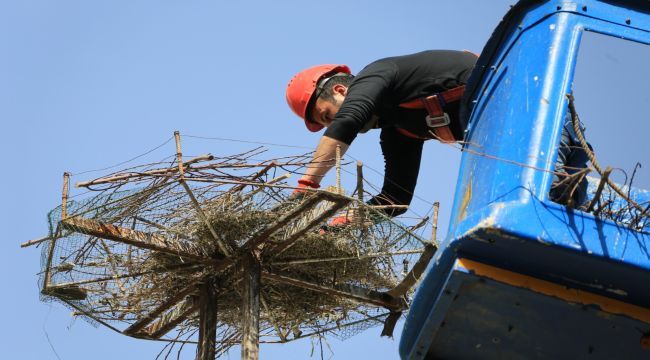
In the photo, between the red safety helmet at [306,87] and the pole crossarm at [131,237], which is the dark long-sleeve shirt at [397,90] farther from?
the pole crossarm at [131,237]

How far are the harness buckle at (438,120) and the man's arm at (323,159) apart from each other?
0.61 meters

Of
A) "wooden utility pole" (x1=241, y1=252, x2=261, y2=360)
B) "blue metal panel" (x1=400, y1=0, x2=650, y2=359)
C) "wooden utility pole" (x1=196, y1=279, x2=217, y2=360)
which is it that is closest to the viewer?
"blue metal panel" (x1=400, y1=0, x2=650, y2=359)

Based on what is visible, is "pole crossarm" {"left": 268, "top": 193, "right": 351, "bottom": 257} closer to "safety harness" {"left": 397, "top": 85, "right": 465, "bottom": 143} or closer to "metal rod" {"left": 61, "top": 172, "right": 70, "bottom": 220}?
"safety harness" {"left": 397, "top": 85, "right": 465, "bottom": 143}

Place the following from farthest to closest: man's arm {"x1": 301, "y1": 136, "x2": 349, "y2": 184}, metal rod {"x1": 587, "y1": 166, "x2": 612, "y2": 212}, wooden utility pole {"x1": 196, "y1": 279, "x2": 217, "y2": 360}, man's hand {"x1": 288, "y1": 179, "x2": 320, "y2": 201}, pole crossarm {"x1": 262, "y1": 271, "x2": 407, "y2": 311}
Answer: pole crossarm {"x1": 262, "y1": 271, "x2": 407, "y2": 311} < wooden utility pole {"x1": 196, "y1": 279, "x2": 217, "y2": 360} < man's arm {"x1": 301, "y1": 136, "x2": 349, "y2": 184} < man's hand {"x1": 288, "y1": 179, "x2": 320, "y2": 201} < metal rod {"x1": 587, "y1": 166, "x2": 612, "y2": 212}

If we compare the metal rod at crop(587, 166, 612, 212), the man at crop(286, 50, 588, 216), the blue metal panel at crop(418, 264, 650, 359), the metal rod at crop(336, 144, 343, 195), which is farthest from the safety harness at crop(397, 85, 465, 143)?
the metal rod at crop(587, 166, 612, 212)

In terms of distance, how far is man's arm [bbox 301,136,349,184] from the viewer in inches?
332

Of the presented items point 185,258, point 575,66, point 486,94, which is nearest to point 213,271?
point 185,258

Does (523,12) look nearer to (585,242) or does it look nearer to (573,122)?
(573,122)

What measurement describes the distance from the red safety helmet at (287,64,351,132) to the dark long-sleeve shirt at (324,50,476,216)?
0.59 m

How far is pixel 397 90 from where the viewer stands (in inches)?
347

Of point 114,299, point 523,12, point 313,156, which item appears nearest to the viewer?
point 523,12

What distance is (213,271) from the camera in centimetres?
905

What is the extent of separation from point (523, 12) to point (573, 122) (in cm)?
89

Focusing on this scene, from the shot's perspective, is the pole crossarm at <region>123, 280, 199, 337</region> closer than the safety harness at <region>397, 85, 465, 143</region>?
No
